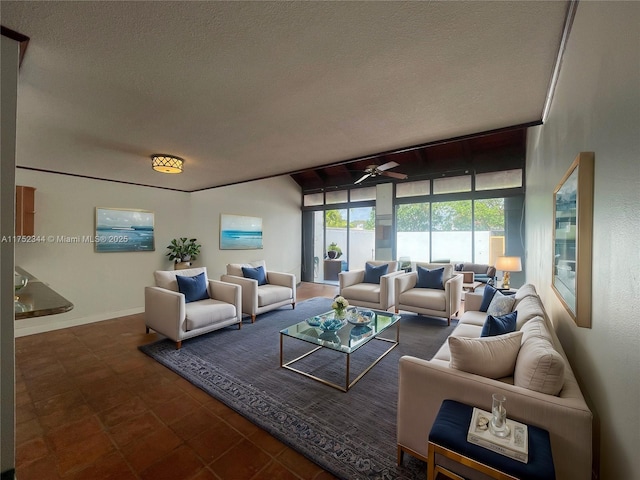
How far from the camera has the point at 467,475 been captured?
52.7 inches

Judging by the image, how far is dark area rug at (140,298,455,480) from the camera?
5.55ft

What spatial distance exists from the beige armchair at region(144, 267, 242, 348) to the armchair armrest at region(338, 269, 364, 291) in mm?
1884

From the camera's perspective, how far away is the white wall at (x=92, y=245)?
12.6ft

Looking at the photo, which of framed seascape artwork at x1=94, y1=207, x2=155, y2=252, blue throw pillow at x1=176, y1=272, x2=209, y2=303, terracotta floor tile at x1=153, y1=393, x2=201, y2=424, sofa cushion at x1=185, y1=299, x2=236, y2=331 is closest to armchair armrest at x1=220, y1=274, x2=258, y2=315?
sofa cushion at x1=185, y1=299, x2=236, y2=331

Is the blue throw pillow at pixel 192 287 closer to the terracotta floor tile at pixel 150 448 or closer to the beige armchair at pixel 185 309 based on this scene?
the beige armchair at pixel 185 309

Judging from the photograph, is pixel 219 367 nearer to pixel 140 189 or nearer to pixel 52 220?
pixel 52 220

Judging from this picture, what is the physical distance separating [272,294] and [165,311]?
1.63 meters

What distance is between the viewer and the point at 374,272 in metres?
5.02

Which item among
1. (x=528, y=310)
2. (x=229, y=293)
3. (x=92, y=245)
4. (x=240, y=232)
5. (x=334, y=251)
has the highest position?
(x=240, y=232)

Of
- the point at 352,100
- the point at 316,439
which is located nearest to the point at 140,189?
the point at 352,100

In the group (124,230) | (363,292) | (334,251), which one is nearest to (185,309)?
(124,230)

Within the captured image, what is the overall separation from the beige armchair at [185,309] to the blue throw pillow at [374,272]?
2.38m

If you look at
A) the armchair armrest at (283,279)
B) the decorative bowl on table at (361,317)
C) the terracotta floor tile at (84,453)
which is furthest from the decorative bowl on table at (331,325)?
the armchair armrest at (283,279)

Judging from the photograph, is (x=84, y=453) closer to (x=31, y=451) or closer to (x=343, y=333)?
(x=31, y=451)
